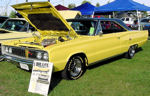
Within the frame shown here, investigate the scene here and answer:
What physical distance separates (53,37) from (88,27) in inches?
40.7

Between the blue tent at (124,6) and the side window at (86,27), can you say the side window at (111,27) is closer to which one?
the side window at (86,27)

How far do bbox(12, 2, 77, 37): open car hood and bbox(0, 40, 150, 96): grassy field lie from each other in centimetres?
125

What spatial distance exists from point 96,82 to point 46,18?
Answer: 6.82 ft

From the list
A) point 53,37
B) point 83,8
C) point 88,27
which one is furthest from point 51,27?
point 83,8

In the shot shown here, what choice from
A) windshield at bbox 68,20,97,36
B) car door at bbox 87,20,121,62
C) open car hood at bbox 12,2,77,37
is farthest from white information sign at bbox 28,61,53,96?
windshield at bbox 68,20,97,36

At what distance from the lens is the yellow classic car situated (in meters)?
3.98

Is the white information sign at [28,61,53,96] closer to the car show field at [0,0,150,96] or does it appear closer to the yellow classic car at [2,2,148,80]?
the car show field at [0,0,150,96]

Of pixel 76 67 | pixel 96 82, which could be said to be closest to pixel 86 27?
pixel 76 67

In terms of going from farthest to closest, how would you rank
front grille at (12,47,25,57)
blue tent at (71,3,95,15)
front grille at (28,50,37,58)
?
1. blue tent at (71,3,95,15)
2. front grille at (12,47,25,57)
3. front grille at (28,50,37,58)

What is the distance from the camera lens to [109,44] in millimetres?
5301

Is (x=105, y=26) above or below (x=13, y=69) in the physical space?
above

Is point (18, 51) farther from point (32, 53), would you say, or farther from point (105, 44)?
point (105, 44)

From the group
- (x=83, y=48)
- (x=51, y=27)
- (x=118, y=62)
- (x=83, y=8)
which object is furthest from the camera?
(x=83, y=8)

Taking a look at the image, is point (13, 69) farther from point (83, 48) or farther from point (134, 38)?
point (134, 38)
